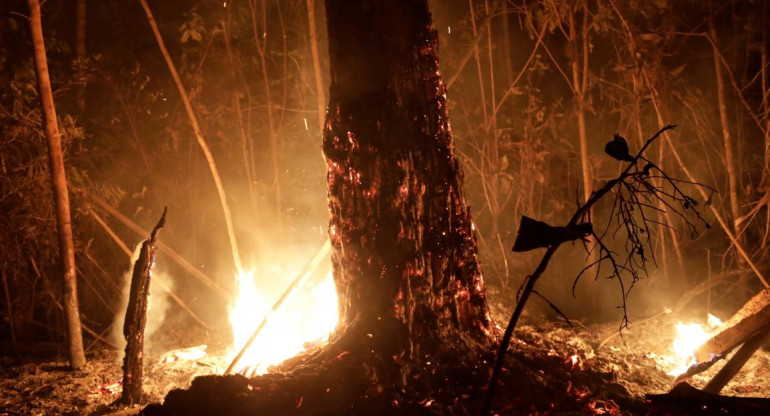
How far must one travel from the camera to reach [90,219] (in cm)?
682

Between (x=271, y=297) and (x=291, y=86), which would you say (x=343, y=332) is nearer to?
(x=271, y=297)

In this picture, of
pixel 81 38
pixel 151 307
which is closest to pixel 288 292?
pixel 151 307

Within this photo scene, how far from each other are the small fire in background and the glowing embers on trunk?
362 centimetres

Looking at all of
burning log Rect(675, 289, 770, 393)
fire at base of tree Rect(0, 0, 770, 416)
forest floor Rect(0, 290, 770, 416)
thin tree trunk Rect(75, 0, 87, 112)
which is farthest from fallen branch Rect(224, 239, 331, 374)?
thin tree trunk Rect(75, 0, 87, 112)

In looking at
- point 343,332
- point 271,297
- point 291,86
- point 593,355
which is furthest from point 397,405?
point 291,86

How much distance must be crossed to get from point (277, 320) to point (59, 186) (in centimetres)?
266

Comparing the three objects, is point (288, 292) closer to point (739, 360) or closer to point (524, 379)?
point (524, 379)

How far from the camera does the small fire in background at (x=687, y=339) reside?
5.43m

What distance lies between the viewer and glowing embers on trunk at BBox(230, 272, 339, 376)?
561 cm

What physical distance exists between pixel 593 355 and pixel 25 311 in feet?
23.2

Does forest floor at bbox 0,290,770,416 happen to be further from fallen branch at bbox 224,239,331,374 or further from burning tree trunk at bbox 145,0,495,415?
fallen branch at bbox 224,239,331,374

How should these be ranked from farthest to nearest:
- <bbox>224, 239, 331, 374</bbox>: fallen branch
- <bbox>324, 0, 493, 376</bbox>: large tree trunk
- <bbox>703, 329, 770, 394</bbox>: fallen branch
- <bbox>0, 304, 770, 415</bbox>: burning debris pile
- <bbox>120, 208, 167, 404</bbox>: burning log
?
<bbox>224, 239, 331, 374</bbox>: fallen branch → <bbox>120, 208, 167, 404</bbox>: burning log → <bbox>703, 329, 770, 394</bbox>: fallen branch → <bbox>324, 0, 493, 376</bbox>: large tree trunk → <bbox>0, 304, 770, 415</bbox>: burning debris pile

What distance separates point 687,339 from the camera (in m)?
5.71

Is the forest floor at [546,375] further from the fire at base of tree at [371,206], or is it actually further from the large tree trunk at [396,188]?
the large tree trunk at [396,188]
